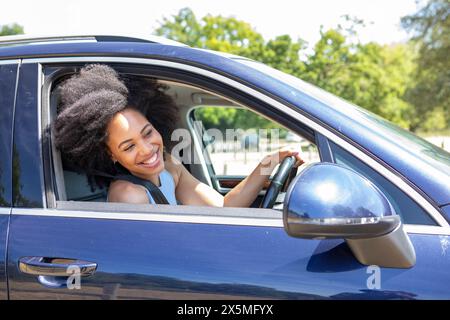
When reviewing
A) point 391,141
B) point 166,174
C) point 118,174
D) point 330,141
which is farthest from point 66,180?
point 391,141

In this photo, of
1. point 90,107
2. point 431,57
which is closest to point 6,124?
point 90,107

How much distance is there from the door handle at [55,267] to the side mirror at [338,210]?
0.70m

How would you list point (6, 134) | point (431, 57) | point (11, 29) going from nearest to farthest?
point (6, 134), point (431, 57), point (11, 29)

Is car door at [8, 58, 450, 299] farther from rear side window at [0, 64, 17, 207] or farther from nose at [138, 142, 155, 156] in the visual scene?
nose at [138, 142, 155, 156]

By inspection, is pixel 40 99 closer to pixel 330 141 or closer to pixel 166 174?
pixel 166 174

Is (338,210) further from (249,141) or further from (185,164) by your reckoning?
(249,141)

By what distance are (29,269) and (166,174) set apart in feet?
3.15

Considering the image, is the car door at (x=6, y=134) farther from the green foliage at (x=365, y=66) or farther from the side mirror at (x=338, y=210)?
the green foliage at (x=365, y=66)

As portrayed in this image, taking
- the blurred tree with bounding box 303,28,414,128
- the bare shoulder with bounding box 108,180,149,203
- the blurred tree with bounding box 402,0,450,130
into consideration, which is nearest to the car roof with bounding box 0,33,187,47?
the bare shoulder with bounding box 108,180,149,203

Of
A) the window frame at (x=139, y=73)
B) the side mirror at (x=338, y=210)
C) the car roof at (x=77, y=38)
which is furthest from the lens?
the car roof at (x=77, y=38)

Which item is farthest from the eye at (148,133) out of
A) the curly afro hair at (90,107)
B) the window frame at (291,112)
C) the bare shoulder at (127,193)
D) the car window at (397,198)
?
the car window at (397,198)

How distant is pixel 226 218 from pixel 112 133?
70 cm

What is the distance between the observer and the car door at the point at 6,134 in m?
1.79

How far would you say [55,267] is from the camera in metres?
1.66
